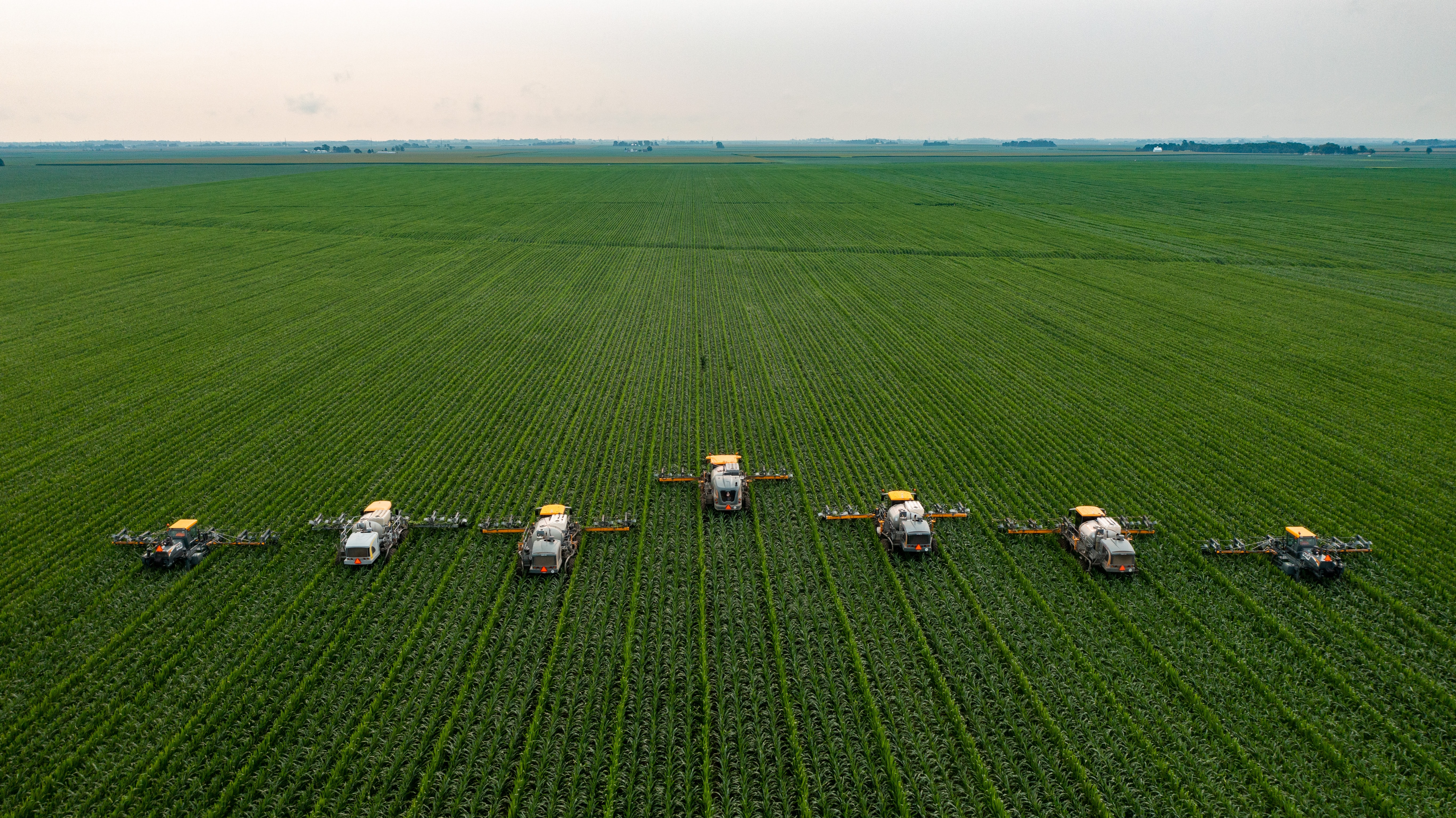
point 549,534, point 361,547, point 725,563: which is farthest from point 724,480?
point 361,547

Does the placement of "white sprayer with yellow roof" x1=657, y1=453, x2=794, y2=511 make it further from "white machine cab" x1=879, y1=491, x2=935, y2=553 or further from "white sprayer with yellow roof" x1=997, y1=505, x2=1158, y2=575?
"white sprayer with yellow roof" x1=997, y1=505, x2=1158, y2=575

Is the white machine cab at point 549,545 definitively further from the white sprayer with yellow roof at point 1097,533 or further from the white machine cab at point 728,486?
the white sprayer with yellow roof at point 1097,533

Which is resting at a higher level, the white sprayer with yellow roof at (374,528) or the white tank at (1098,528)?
the white tank at (1098,528)

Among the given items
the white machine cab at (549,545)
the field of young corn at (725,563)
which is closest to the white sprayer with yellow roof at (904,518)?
the field of young corn at (725,563)

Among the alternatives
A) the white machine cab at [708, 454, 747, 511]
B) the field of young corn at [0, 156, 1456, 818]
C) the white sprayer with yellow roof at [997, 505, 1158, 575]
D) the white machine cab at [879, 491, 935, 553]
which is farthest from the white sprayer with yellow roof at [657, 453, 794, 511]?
the white sprayer with yellow roof at [997, 505, 1158, 575]

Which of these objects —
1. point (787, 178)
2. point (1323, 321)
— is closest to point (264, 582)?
point (1323, 321)
